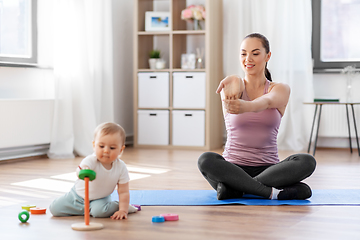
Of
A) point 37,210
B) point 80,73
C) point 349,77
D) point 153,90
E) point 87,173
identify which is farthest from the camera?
point 153,90

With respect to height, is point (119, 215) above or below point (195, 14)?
below

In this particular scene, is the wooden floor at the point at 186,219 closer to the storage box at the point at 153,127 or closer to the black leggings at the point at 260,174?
the black leggings at the point at 260,174

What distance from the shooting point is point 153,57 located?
15.8ft

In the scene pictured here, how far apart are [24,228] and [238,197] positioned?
954 mm

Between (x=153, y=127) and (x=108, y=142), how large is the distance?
293cm

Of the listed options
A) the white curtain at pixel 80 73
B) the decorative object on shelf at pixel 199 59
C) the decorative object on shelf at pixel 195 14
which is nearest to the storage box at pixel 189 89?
the decorative object on shelf at pixel 199 59

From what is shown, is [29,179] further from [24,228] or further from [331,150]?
[331,150]

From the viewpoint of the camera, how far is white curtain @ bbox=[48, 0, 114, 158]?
4027mm

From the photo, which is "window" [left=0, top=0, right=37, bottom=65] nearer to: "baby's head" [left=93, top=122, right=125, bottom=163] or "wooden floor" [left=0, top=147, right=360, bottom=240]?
"wooden floor" [left=0, top=147, right=360, bottom=240]

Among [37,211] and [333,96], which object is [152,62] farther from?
[37,211]

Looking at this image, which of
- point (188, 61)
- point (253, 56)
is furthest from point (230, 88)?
point (188, 61)

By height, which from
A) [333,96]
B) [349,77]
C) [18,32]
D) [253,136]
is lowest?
[253,136]

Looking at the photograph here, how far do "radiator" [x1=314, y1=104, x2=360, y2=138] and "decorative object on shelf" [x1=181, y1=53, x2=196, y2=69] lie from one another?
1288 millimetres

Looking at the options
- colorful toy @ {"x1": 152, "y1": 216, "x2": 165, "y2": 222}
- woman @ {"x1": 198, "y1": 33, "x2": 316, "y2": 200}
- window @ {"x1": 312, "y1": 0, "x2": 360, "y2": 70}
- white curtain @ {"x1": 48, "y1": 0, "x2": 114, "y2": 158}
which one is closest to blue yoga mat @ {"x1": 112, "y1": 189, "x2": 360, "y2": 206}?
woman @ {"x1": 198, "y1": 33, "x2": 316, "y2": 200}
